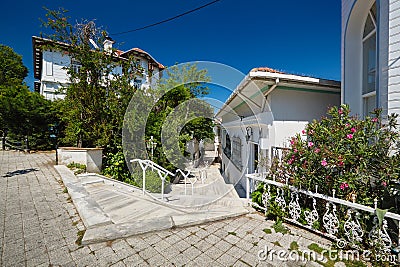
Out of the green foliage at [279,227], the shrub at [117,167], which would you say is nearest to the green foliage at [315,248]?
the green foliage at [279,227]

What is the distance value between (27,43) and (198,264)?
24089mm

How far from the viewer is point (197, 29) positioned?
35.6ft

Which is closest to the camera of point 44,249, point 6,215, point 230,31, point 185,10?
point 44,249

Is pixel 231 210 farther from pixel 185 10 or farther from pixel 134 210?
pixel 185 10

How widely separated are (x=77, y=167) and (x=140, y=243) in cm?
520

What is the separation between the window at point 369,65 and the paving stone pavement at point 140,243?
131 inches

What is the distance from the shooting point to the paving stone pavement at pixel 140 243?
2.25 m

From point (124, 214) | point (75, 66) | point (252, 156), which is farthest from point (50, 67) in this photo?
point (252, 156)

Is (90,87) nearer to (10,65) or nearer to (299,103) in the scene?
(299,103)

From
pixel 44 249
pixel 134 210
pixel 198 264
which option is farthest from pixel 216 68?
pixel 44 249

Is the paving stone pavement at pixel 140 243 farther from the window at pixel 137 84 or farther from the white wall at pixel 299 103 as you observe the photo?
the window at pixel 137 84

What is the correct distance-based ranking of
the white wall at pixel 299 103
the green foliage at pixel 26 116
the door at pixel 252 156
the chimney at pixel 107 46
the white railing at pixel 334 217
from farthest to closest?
the green foliage at pixel 26 116 → the chimney at pixel 107 46 → the door at pixel 252 156 → the white wall at pixel 299 103 → the white railing at pixel 334 217

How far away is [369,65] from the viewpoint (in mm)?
4254

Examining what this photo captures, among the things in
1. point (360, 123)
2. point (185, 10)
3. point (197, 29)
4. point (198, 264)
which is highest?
point (197, 29)
